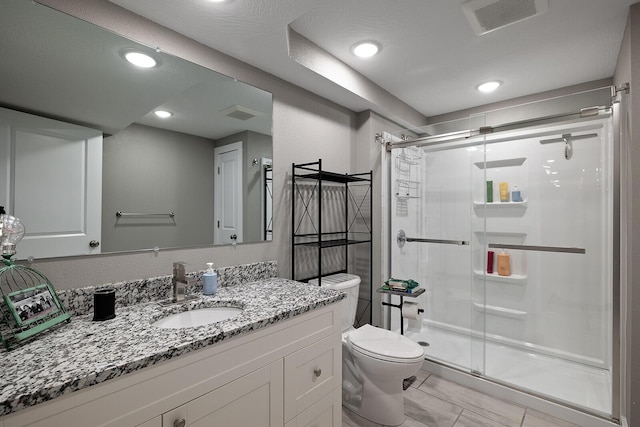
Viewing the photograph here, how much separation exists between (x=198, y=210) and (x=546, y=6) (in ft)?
6.87

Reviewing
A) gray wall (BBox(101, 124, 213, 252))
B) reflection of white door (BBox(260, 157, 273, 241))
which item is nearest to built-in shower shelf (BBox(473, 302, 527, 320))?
reflection of white door (BBox(260, 157, 273, 241))

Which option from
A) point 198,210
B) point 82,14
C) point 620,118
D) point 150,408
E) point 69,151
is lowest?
point 150,408

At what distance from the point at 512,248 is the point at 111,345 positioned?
10.1 feet

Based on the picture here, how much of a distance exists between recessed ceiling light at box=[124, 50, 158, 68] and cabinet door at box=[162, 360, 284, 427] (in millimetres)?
1464

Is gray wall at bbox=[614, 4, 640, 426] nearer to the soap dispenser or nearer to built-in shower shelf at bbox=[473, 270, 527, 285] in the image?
built-in shower shelf at bbox=[473, 270, 527, 285]

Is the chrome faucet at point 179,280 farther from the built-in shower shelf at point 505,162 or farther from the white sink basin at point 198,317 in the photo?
the built-in shower shelf at point 505,162

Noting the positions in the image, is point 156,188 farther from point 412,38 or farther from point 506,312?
point 506,312

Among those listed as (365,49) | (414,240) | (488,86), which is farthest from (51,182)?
(488,86)

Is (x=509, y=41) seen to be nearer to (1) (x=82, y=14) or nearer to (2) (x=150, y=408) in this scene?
(1) (x=82, y=14)

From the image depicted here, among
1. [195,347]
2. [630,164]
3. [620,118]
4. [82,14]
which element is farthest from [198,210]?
[620,118]

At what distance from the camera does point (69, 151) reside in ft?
4.07

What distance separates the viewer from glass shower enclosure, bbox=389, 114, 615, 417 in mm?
2301

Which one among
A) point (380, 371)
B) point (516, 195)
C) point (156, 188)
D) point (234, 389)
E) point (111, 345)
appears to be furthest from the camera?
point (516, 195)

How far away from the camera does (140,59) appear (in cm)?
143
